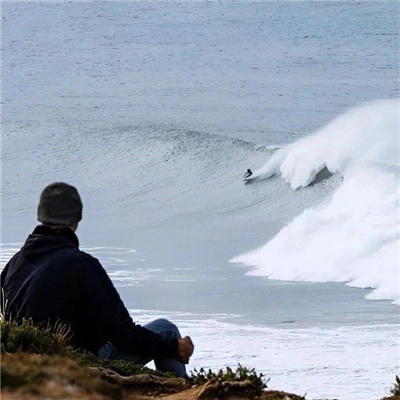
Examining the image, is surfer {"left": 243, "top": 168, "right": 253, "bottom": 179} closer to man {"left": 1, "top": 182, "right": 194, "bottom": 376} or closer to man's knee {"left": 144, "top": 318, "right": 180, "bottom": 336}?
man's knee {"left": 144, "top": 318, "right": 180, "bottom": 336}

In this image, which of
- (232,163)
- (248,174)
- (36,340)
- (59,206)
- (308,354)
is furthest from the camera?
(232,163)

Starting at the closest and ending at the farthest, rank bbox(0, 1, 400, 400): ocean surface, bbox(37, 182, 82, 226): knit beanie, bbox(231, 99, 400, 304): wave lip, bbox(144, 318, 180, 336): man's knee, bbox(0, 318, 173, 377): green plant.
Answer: bbox(0, 318, 173, 377): green plant < bbox(37, 182, 82, 226): knit beanie < bbox(144, 318, 180, 336): man's knee < bbox(0, 1, 400, 400): ocean surface < bbox(231, 99, 400, 304): wave lip

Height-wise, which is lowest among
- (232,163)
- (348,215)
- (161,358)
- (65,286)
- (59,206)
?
(161,358)

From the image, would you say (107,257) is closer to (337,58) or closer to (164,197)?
(164,197)

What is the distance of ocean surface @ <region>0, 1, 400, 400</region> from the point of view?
12.4m

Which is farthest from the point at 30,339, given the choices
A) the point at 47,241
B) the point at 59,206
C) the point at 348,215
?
the point at 348,215

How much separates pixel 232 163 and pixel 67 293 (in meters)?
27.2

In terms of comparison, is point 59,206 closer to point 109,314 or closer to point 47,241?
point 47,241

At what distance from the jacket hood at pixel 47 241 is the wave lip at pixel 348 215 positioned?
34.2 ft

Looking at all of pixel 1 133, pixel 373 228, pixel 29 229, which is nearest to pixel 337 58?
pixel 1 133

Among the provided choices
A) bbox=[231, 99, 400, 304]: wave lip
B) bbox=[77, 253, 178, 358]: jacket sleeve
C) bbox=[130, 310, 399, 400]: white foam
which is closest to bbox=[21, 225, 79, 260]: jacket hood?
bbox=[77, 253, 178, 358]: jacket sleeve

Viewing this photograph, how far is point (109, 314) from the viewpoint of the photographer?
4035mm

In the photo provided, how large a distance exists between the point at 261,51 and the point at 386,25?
6.04 m

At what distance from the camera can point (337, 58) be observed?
49156 mm
